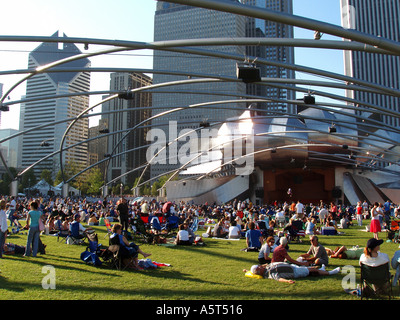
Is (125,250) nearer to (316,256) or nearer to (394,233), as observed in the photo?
(316,256)

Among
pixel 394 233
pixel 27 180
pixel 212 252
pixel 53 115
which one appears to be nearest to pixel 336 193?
pixel 394 233

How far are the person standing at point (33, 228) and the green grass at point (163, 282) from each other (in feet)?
0.97

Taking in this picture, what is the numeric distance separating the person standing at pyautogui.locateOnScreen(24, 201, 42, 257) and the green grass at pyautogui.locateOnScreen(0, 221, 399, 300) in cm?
29

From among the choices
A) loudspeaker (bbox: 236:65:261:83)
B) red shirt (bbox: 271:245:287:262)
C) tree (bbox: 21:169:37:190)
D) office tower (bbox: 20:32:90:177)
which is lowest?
red shirt (bbox: 271:245:287:262)

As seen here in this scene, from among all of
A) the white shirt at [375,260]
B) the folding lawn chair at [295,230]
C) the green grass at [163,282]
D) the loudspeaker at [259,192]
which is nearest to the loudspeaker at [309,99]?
the folding lawn chair at [295,230]

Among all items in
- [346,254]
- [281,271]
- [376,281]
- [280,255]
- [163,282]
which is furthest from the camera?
[346,254]

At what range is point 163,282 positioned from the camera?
295 inches

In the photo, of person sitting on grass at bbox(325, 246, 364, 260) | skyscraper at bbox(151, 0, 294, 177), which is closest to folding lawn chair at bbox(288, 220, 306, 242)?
person sitting on grass at bbox(325, 246, 364, 260)

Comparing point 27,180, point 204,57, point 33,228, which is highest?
point 204,57

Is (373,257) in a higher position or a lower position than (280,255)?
higher

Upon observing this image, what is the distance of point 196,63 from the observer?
98375 millimetres

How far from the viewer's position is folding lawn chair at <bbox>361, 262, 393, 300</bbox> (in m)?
6.37

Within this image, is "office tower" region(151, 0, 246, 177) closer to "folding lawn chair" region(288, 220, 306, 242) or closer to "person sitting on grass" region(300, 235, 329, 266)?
"folding lawn chair" region(288, 220, 306, 242)

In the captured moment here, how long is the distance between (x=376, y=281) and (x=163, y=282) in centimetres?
400
